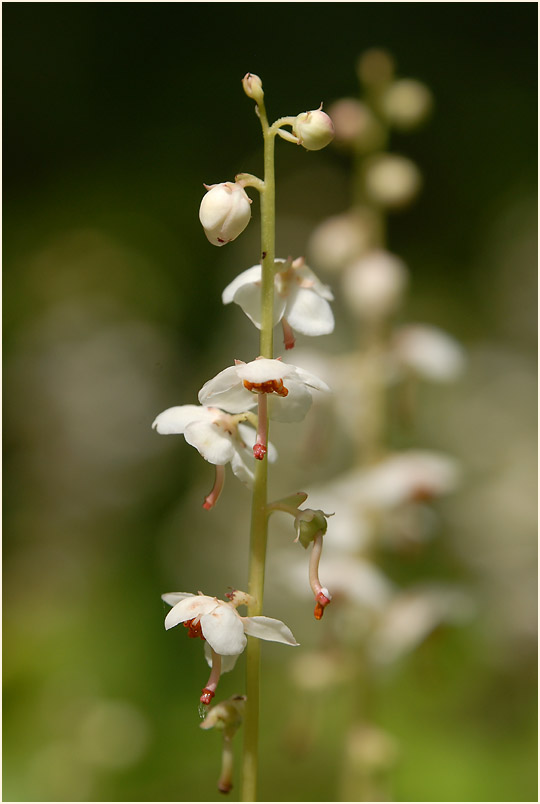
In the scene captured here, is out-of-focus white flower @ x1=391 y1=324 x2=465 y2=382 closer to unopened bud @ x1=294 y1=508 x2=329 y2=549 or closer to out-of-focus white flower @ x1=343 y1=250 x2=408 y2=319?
out-of-focus white flower @ x1=343 y1=250 x2=408 y2=319

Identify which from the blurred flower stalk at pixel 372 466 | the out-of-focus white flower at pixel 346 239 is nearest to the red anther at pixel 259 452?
the blurred flower stalk at pixel 372 466

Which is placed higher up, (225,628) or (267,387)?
(267,387)

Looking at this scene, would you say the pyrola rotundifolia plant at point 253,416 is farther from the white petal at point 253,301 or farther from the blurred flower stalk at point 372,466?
the blurred flower stalk at point 372,466

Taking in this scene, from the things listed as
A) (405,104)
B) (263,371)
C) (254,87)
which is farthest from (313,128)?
(405,104)

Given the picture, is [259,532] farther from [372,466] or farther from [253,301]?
[372,466]

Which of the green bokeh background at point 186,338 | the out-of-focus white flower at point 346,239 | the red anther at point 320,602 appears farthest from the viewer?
the green bokeh background at point 186,338

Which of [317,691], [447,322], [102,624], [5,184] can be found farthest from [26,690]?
[447,322]
